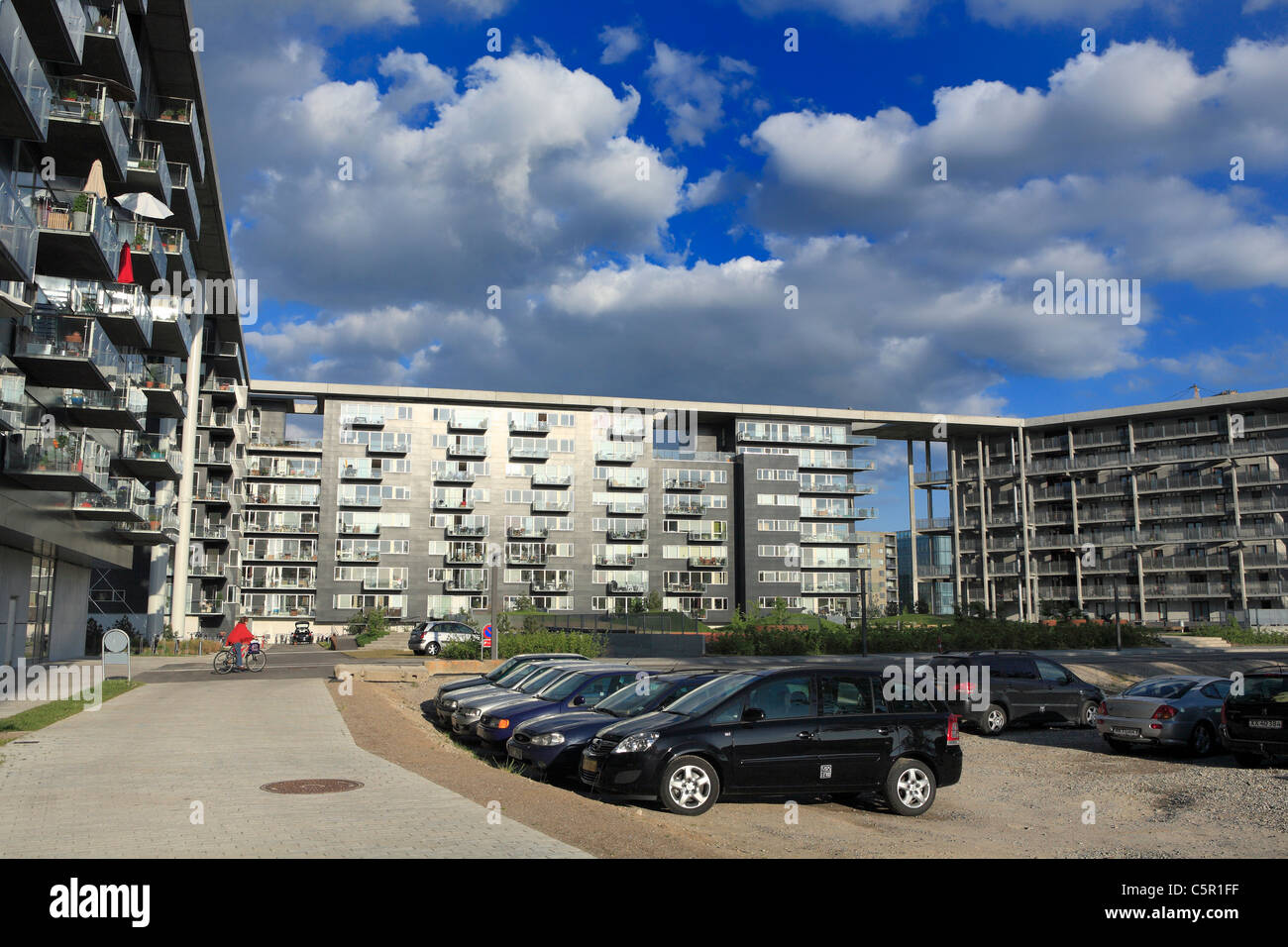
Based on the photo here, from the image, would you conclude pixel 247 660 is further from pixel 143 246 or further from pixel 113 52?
pixel 113 52

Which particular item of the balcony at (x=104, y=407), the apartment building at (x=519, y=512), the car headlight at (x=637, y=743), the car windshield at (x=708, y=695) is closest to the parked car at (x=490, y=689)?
the car windshield at (x=708, y=695)

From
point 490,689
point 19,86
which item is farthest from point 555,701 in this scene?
point 19,86

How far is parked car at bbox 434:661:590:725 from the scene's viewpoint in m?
17.8

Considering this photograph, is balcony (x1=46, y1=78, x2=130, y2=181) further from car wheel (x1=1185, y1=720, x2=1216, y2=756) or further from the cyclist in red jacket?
car wheel (x1=1185, y1=720, x2=1216, y2=756)

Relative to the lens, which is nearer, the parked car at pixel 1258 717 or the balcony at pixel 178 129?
the parked car at pixel 1258 717

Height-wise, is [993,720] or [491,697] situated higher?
[491,697]

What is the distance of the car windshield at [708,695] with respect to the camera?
38.0 feet

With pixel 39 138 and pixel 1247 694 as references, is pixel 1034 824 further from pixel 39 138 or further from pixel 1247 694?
pixel 39 138

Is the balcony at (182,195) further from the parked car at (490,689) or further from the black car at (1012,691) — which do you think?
the black car at (1012,691)

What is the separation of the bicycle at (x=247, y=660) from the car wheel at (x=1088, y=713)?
2647cm

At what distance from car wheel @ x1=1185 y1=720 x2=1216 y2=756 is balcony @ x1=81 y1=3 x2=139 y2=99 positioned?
34.6m

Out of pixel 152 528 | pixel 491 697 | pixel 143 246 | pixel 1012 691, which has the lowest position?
pixel 1012 691

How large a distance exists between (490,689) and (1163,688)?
41.1ft

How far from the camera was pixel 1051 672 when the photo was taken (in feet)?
68.2
